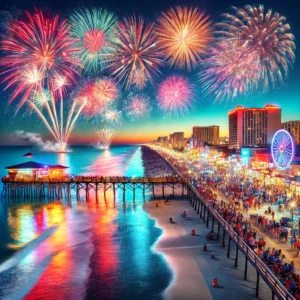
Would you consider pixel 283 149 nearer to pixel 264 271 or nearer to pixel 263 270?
pixel 263 270

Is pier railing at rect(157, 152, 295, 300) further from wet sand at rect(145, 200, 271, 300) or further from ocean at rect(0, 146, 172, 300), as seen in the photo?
ocean at rect(0, 146, 172, 300)

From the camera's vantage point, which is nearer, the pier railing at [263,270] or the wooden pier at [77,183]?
the pier railing at [263,270]

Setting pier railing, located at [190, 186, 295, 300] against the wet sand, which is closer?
pier railing, located at [190, 186, 295, 300]

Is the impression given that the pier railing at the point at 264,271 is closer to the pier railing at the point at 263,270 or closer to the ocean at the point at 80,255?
the pier railing at the point at 263,270

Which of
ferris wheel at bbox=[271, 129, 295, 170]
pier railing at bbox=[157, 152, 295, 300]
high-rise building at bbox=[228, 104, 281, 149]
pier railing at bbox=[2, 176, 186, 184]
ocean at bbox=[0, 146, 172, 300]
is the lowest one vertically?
ocean at bbox=[0, 146, 172, 300]

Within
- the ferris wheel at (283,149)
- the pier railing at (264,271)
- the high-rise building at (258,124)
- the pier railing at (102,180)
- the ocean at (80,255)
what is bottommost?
the ocean at (80,255)

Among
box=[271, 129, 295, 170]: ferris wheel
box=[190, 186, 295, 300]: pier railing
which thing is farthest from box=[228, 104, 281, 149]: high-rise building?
box=[190, 186, 295, 300]: pier railing

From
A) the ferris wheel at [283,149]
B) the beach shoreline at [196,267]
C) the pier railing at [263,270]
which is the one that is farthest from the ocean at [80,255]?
the ferris wheel at [283,149]
